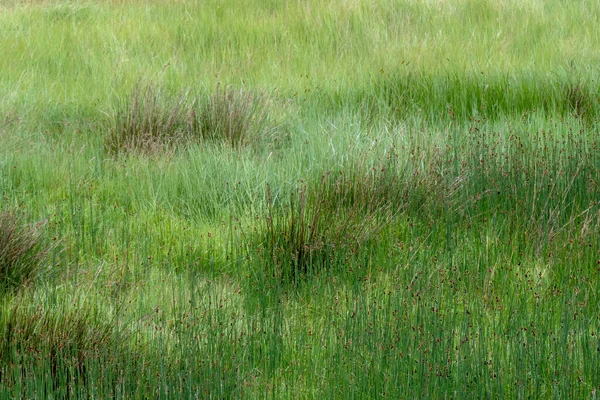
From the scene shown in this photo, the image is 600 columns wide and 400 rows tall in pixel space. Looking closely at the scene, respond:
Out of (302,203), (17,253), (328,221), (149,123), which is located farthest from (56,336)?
(149,123)

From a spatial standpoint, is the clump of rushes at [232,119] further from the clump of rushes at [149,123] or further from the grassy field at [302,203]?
the clump of rushes at [149,123]

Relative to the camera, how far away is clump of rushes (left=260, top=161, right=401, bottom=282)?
14.1 ft

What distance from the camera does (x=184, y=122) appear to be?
253 inches

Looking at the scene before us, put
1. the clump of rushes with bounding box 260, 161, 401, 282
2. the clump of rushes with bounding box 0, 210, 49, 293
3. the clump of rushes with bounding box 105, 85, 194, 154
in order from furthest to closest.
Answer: the clump of rushes with bounding box 105, 85, 194, 154, the clump of rushes with bounding box 260, 161, 401, 282, the clump of rushes with bounding box 0, 210, 49, 293

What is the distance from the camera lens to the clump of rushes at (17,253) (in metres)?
4.00

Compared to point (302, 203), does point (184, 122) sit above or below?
below

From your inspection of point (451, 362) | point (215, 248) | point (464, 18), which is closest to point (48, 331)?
point (215, 248)

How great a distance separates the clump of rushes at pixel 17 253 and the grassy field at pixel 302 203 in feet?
0.05

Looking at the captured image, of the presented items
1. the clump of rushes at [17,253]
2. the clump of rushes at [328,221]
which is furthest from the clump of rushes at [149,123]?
the clump of rushes at [17,253]

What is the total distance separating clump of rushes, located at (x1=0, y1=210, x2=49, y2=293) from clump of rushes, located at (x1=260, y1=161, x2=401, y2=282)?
118cm

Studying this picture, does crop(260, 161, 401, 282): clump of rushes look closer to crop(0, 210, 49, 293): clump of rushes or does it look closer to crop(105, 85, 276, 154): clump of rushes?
crop(0, 210, 49, 293): clump of rushes

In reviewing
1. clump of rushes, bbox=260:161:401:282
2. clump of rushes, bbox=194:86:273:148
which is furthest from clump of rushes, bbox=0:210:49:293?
clump of rushes, bbox=194:86:273:148

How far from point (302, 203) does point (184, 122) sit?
Result: 2.31 metres

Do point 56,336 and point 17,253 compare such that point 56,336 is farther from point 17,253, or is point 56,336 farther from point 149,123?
Answer: point 149,123
